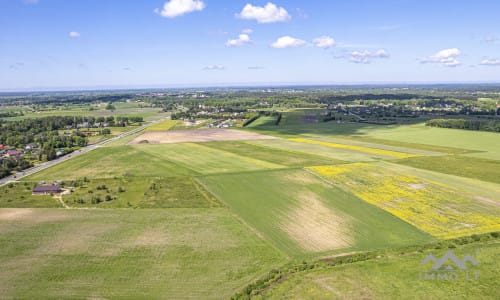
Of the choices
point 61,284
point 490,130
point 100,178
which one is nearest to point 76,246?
point 61,284

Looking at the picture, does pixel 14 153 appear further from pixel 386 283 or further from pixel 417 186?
pixel 386 283

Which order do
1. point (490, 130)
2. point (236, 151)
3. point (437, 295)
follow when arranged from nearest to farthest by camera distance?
point (437, 295), point (236, 151), point (490, 130)

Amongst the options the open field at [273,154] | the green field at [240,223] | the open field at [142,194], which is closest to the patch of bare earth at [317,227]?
the green field at [240,223]

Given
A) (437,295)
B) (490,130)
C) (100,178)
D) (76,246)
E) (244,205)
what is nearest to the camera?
(437,295)

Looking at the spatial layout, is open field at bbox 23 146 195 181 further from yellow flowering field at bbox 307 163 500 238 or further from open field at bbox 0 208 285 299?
yellow flowering field at bbox 307 163 500 238

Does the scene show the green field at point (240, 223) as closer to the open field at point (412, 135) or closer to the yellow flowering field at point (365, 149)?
the yellow flowering field at point (365, 149)

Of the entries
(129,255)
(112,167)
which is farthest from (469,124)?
(129,255)

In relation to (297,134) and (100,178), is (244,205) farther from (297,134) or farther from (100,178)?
(297,134)
